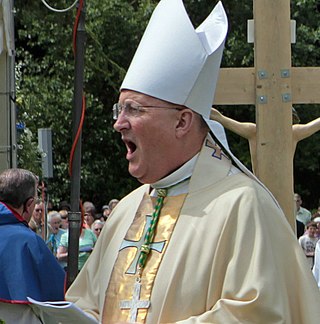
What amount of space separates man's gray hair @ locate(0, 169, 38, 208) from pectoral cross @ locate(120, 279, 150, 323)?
1.99 m

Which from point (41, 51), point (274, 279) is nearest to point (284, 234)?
point (274, 279)

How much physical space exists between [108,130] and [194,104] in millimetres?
17214

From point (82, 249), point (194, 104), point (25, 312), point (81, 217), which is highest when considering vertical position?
point (194, 104)

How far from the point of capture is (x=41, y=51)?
21.7m

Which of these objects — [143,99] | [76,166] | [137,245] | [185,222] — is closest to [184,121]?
[143,99]

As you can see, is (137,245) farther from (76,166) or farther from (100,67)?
(100,67)

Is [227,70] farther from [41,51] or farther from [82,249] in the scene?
[41,51]

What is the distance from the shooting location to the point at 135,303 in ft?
11.6

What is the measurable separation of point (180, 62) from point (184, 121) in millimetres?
228

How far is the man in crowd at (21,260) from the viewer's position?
5.36 metres

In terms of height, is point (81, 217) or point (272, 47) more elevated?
point (272, 47)

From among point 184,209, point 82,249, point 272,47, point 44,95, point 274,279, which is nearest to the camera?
point 274,279

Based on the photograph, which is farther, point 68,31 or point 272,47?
point 68,31

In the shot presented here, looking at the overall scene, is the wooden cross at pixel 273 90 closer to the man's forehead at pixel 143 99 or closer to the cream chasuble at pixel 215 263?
the cream chasuble at pixel 215 263
